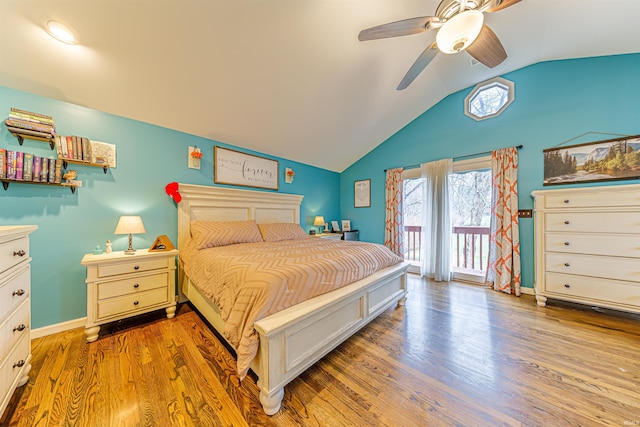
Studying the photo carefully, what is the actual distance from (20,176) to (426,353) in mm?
3660

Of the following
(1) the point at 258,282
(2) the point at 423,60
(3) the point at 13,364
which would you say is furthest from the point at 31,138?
(2) the point at 423,60

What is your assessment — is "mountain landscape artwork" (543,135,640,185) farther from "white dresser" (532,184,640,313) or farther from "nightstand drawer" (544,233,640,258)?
"nightstand drawer" (544,233,640,258)

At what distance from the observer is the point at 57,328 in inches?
77.9

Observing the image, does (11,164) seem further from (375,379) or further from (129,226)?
(375,379)

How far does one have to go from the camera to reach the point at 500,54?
1.79 m

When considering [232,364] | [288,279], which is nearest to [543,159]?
[288,279]

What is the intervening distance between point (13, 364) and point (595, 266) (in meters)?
4.66

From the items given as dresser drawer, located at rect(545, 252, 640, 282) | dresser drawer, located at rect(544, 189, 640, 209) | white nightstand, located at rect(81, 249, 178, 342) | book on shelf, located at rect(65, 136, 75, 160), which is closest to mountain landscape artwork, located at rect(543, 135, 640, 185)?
dresser drawer, located at rect(544, 189, 640, 209)

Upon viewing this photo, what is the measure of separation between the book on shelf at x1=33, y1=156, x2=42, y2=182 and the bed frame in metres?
1.08

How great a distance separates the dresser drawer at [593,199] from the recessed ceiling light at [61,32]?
4.77m

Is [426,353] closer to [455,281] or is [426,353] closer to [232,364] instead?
[232,364]

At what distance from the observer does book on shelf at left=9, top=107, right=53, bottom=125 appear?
1.78 m

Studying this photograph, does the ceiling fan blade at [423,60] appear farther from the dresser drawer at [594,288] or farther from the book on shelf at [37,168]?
the book on shelf at [37,168]

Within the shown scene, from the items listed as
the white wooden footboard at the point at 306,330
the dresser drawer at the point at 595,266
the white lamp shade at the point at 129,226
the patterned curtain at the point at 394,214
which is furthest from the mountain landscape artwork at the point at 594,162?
the white lamp shade at the point at 129,226
